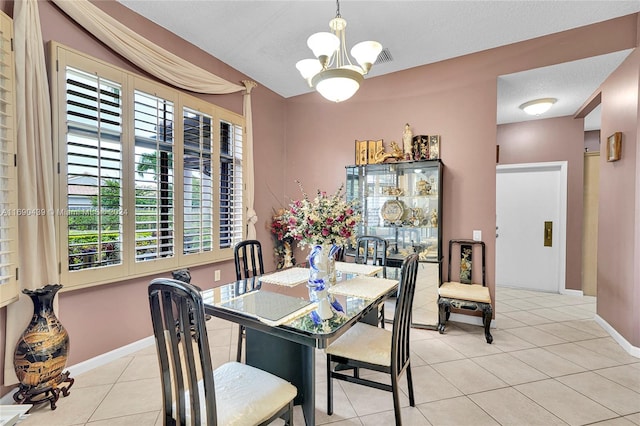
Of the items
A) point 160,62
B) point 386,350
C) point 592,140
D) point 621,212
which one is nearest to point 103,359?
point 386,350

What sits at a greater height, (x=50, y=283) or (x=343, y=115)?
(x=343, y=115)

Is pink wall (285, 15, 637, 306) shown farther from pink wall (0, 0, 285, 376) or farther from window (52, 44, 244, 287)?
window (52, 44, 244, 287)

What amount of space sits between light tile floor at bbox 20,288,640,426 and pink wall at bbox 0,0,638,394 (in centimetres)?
49

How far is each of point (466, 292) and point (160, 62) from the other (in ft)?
12.7

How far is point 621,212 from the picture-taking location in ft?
9.98

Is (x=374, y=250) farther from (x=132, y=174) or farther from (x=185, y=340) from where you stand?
Result: (x=132, y=174)

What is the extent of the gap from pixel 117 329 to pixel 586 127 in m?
7.09

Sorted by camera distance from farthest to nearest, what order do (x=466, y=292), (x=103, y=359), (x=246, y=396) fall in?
(x=466, y=292)
(x=103, y=359)
(x=246, y=396)

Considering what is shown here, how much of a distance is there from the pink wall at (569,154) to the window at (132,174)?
15.5 feet

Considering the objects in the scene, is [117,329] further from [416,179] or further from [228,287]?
[416,179]

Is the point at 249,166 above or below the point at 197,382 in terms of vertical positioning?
above

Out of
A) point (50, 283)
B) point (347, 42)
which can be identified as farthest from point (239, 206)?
point (347, 42)

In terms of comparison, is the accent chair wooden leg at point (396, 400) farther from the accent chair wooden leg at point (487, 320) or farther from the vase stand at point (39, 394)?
the vase stand at point (39, 394)

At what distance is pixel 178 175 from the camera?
3.08 metres
